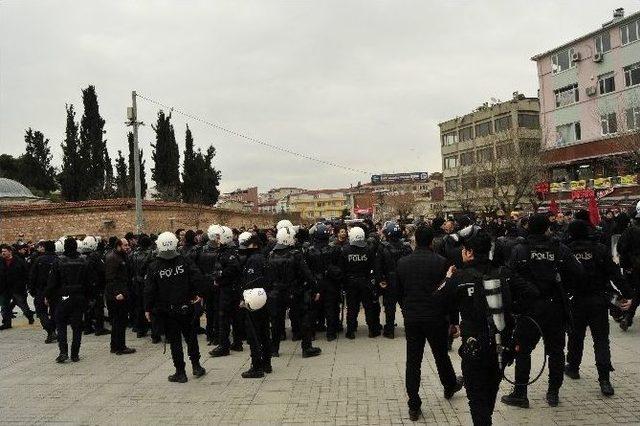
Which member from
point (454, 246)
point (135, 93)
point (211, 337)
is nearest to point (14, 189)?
point (135, 93)

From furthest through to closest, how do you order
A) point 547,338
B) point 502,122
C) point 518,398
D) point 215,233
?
point 502,122
point 215,233
point 518,398
point 547,338

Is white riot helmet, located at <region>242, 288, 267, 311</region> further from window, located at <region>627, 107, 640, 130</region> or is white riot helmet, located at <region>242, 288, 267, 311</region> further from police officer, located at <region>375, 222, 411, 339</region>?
window, located at <region>627, 107, 640, 130</region>

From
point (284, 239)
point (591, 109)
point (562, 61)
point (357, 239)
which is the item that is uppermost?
point (562, 61)

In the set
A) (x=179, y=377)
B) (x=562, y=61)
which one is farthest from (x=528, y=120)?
(x=179, y=377)

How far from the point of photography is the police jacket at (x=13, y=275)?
12219 mm

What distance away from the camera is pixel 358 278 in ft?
30.7

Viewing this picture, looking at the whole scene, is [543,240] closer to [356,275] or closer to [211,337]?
Result: [356,275]

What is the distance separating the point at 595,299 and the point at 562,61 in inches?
1656

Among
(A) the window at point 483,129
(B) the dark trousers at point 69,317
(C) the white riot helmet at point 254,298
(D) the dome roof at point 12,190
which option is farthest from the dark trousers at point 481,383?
(A) the window at point 483,129

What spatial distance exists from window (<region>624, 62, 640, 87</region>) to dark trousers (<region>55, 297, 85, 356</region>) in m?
38.6

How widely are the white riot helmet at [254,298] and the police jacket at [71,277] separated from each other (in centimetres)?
327

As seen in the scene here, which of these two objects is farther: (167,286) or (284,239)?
(284,239)

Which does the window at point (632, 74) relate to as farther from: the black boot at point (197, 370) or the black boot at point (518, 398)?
the black boot at point (197, 370)

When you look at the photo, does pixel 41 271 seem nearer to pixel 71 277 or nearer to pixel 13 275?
pixel 13 275
